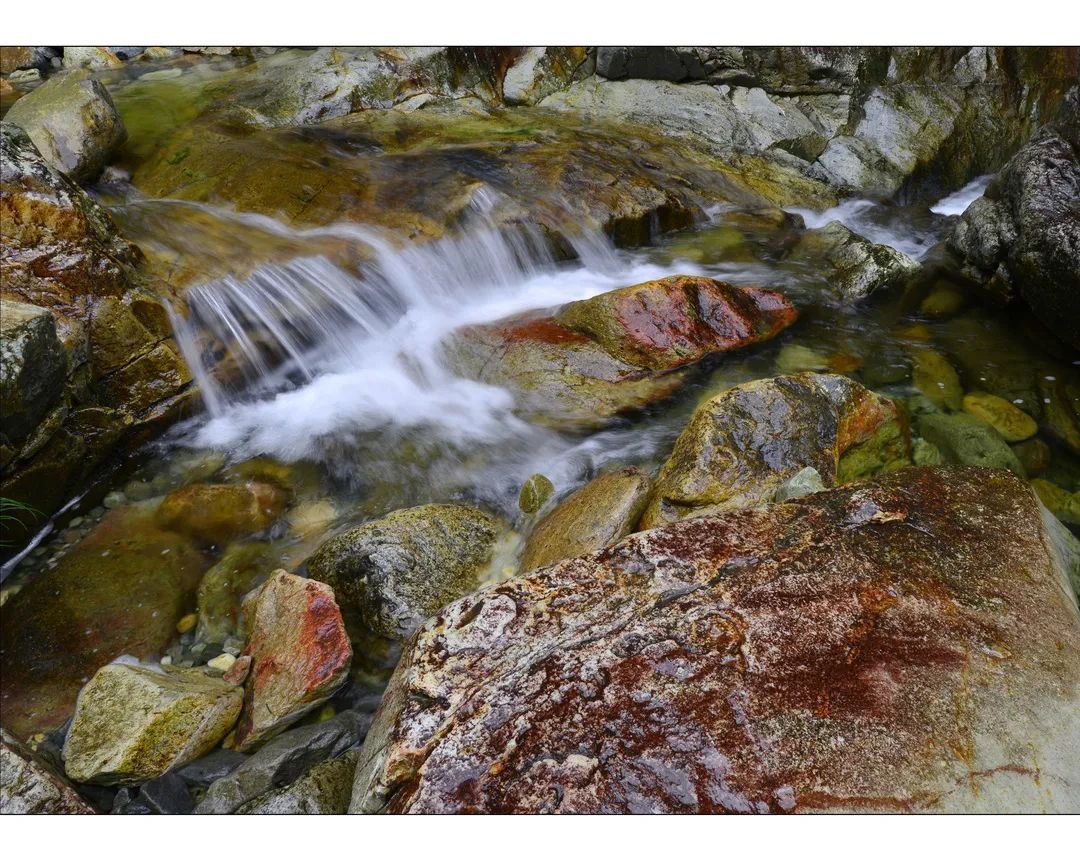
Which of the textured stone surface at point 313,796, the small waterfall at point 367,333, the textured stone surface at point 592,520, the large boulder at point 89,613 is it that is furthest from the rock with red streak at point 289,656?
the small waterfall at point 367,333

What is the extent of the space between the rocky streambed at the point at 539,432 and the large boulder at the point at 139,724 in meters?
0.02

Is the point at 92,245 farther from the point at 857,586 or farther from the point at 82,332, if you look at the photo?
the point at 857,586

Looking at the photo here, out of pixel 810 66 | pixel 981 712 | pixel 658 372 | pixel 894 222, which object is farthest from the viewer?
pixel 810 66

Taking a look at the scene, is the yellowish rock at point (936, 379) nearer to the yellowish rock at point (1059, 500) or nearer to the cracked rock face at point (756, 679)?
the yellowish rock at point (1059, 500)

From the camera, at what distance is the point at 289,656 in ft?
10.7

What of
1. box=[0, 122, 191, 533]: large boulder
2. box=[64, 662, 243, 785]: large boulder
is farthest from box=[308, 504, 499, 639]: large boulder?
box=[0, 122, 191, 533]: large boulder

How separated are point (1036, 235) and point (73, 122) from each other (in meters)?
8.18

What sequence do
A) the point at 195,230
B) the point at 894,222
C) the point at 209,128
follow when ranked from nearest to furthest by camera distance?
the point at 195,230 < the point at 209,128 < the point at 894,222

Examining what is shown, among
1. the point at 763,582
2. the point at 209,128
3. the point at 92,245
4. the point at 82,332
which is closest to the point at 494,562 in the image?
the point at 763,582

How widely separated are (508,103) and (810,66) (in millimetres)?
3817

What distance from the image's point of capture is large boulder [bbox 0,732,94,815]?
2.51 metres

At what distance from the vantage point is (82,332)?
4203 millimetres

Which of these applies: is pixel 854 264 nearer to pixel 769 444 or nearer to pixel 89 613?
pixel 769 444

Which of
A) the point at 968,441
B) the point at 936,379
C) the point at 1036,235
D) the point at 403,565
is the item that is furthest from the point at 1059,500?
the point at 403,565
